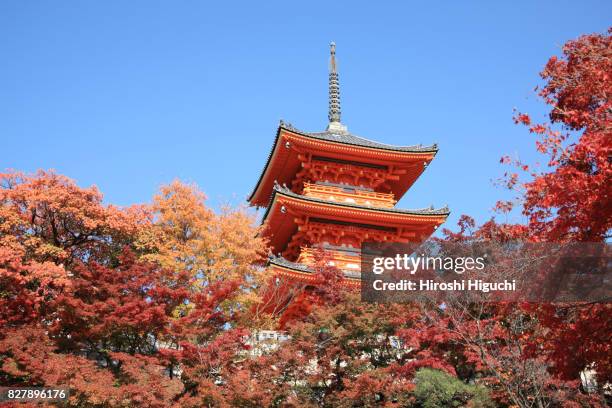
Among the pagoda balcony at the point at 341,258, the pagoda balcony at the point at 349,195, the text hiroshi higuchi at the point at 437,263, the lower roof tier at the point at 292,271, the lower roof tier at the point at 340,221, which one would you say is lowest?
the text hiroshi higuchi at the point at 437,263

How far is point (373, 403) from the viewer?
1366cm

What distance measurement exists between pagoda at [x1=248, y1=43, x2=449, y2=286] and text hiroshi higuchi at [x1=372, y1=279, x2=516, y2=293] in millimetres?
5413

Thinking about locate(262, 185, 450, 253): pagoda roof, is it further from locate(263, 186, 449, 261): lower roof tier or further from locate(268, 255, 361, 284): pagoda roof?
locate(268, 255, 361, 284): pagoda roof

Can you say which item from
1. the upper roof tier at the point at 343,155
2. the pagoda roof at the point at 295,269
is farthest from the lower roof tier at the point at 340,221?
the pagoda roof at the point at 295,269

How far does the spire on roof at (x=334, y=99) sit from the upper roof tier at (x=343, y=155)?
59.9 inches

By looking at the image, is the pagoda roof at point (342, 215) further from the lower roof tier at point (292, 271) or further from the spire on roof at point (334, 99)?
the spire on roof at point (334, 99)

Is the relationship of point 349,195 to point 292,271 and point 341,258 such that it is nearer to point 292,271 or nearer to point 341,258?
point 341,258

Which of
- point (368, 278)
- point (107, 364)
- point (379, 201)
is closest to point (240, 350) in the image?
point (107, 364)

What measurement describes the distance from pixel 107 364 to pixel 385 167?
51.1ft

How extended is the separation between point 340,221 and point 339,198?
1.37 metres

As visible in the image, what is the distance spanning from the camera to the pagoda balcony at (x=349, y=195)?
82.6ft

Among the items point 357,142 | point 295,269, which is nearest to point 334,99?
point 357,142

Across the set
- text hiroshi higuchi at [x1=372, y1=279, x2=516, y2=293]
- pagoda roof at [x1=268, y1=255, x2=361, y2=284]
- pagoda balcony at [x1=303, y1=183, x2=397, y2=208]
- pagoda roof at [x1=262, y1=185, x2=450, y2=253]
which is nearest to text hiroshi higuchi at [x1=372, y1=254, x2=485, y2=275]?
text hiroshi higuchi at [x1=372, y1=279, x2=516, y2=293]

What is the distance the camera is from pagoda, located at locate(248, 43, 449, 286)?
930 inches
